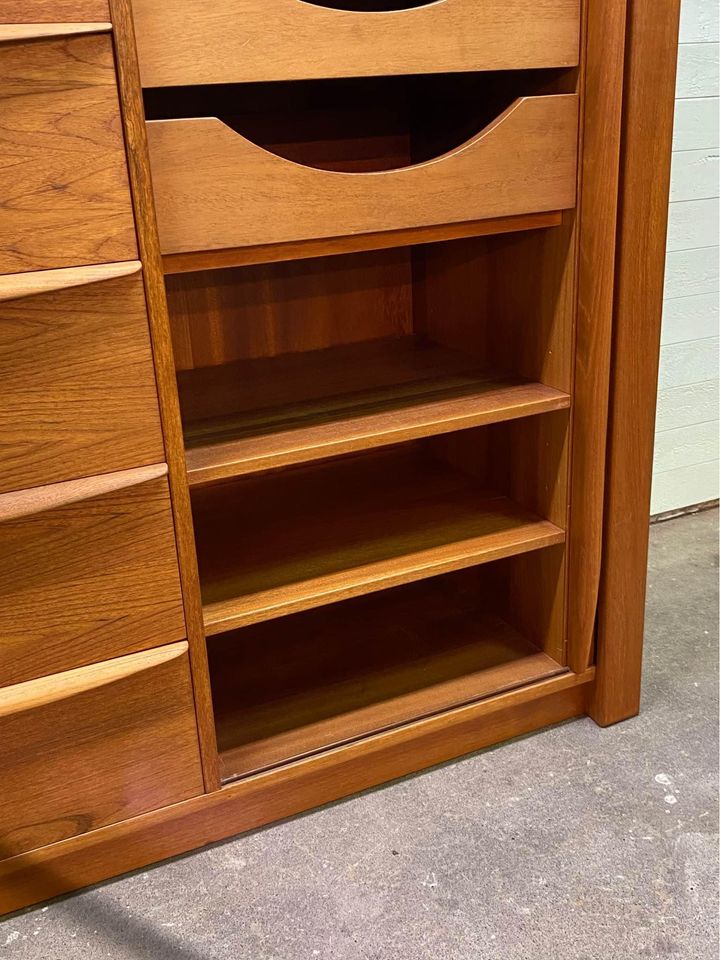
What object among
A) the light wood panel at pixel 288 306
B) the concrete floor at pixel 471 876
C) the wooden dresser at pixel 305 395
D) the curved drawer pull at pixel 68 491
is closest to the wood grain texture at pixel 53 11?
the wooden dresser at pixel 305 395

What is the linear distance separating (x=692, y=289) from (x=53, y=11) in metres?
1.55

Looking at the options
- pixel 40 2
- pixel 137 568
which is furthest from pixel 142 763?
pixel 40 2

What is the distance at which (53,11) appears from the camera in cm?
85

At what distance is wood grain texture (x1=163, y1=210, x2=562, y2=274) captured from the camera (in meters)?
1.01

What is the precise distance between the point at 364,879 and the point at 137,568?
52 centimetres

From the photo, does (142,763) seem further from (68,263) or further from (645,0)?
(645,0)

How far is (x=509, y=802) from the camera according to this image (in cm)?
131

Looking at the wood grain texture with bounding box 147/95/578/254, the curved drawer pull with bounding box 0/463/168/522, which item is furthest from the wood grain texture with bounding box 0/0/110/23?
the curved drawer pull with bounding box 0/463/168/522

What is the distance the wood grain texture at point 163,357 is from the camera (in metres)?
0.89

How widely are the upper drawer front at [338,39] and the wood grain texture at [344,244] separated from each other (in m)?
0.18

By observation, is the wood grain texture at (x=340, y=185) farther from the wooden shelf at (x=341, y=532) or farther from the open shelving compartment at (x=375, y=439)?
the wooden shelf at (x=341, y=532)

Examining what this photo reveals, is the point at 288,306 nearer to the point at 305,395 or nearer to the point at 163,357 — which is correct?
the point at 305,395

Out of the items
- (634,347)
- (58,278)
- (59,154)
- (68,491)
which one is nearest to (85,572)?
(68,491)

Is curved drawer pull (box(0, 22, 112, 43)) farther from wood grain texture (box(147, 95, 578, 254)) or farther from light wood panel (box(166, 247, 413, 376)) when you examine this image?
light wood panel (box(166, 247, 413, 376))
